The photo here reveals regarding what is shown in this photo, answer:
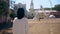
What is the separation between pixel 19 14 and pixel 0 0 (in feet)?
73.1

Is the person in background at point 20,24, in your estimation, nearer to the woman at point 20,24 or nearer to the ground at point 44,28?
the woman at point 20,24

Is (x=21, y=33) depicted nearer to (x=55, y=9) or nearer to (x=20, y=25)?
(x=20, y=25)

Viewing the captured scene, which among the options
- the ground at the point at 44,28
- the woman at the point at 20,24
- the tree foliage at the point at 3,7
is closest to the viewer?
the woman at the point at 20,24

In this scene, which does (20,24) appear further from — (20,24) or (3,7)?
(3,7)

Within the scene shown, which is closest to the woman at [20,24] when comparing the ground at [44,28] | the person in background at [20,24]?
the person in background at [20,24]

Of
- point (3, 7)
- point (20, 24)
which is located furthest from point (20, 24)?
point (3, 7)

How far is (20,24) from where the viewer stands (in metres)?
5.80

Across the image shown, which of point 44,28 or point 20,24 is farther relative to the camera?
point 44,28

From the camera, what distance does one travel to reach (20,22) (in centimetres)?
579

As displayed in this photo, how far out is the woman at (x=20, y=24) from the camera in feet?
18.9

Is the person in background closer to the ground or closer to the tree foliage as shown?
the ground

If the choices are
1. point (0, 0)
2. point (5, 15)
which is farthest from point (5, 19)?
point (0, 0)

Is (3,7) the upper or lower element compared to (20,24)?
lower

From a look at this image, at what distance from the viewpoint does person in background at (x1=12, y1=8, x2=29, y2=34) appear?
576 cm
